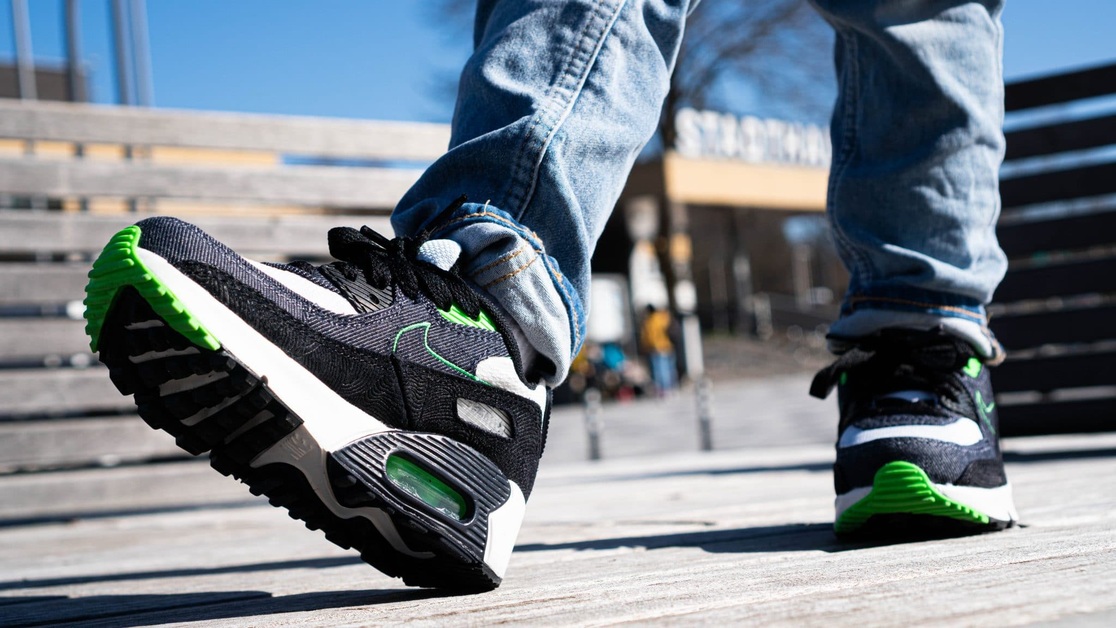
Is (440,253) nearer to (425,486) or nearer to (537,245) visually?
(537,245)

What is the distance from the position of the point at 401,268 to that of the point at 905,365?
0.82m

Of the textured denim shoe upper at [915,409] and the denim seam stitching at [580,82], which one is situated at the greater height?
the denim seam stitching at [580,82]

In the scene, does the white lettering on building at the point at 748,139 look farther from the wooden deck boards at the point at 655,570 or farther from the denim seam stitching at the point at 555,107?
the denim seam stitching at the point at 555,107

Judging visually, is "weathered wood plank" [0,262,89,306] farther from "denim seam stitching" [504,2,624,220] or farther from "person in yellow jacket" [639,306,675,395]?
"person in yellow jacket" [639,306,675,395]

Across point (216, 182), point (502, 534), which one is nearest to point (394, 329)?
point (502, 534)

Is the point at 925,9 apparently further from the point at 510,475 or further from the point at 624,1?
the point at 510,475

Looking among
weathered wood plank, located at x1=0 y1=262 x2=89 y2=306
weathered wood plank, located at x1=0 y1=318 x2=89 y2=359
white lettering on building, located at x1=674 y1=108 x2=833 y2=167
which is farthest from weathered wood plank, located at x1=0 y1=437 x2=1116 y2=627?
white lettering on building, located at x1=674 y1=108 x2=833 y2=167

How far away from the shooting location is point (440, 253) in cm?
130

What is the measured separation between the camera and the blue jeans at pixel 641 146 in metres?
1.34

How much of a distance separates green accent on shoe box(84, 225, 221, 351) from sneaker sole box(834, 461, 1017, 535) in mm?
920

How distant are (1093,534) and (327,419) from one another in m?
0.94

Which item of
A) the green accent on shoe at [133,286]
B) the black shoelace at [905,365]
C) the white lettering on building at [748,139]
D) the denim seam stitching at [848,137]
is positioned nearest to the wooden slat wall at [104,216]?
the denim seam stitching at [848,137]

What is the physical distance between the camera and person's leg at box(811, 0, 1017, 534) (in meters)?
1.62

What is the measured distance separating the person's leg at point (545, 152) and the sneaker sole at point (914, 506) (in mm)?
464
